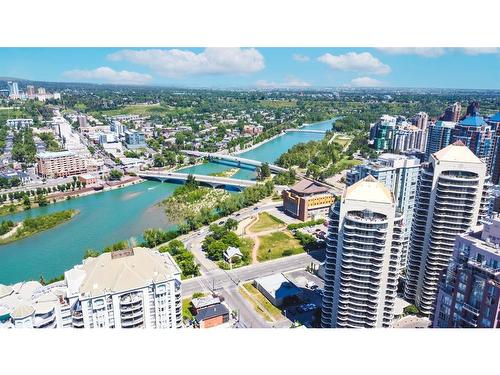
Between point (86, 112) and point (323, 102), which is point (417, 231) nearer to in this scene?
point (86, 112)

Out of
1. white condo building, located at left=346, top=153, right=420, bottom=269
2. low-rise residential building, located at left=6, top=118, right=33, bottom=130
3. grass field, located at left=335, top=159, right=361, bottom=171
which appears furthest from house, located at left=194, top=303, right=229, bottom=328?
low-rise residential building, located at left=6, top=118, right=33, bottom=130

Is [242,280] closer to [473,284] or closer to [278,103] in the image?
[473,284]

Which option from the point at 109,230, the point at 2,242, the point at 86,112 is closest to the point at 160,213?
the point at 109,230

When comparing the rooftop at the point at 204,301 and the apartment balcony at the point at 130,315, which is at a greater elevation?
the apartment balcony at the point at 130,315

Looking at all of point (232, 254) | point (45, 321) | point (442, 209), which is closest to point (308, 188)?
point (232, 254)

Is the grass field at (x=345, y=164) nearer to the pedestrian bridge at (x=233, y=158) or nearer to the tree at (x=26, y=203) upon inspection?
the pedestrian bridge at (x=233, y=158)

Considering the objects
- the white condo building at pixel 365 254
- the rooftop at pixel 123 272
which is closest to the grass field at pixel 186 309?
the rooftop at pixel 123 272

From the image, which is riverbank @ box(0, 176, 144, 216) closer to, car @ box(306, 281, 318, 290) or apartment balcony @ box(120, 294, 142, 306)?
apartment balcony @ box(120, 294, 142, 306)
